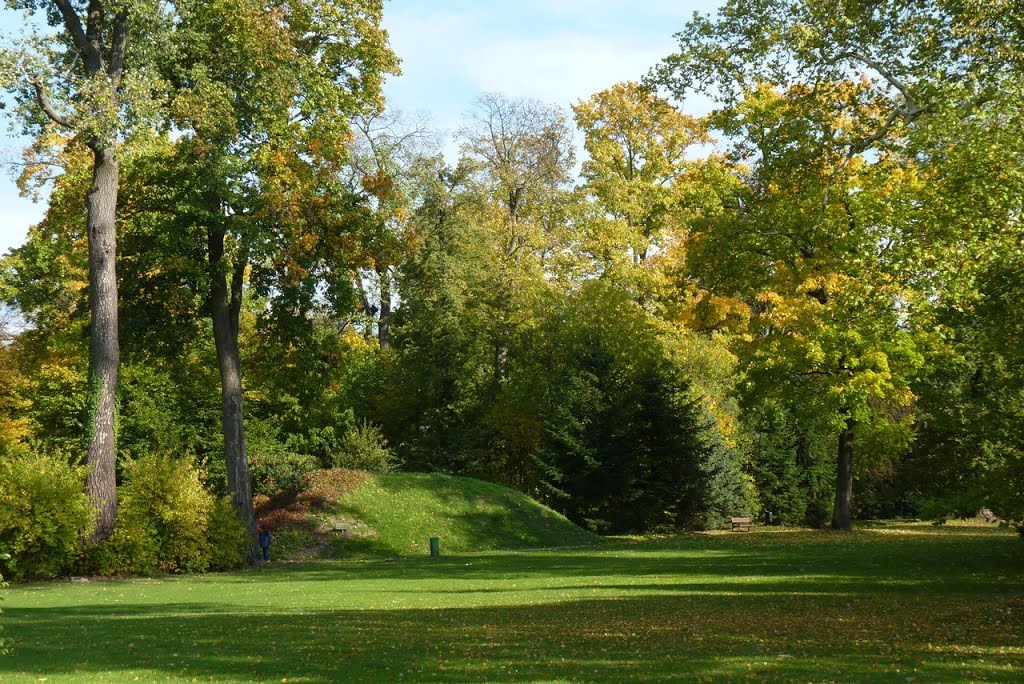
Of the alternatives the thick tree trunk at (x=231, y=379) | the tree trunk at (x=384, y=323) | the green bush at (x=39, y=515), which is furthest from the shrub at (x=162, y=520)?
the tree trunk at (x=384, y=323)

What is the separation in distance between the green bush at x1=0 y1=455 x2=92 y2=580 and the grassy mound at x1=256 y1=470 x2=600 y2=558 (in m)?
8.16

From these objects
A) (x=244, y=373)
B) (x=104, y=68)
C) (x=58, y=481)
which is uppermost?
(x=104, y=68)

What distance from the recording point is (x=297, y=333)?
3294cm

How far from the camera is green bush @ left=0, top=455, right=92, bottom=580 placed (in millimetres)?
24797

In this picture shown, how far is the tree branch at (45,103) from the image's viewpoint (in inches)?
1046

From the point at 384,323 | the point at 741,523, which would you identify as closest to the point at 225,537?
the point at 741,523

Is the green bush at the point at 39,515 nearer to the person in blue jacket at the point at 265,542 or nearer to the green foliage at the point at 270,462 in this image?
the person in blue jacket at the point at 265,542

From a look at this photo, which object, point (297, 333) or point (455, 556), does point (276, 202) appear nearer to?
point (297, 333)

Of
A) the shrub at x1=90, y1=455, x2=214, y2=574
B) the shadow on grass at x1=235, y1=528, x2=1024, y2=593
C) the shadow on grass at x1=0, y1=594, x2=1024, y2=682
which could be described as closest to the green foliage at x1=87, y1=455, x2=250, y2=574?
the shrub at x1=90, y1=455, x2=214, y2=574

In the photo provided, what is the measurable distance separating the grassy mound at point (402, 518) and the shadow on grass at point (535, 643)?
1569cm

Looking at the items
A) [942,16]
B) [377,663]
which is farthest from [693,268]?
[377,663]

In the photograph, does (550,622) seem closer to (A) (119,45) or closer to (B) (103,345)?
(B) (103,345)

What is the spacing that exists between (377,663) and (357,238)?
21517mm

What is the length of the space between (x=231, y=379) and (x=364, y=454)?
10.7m
